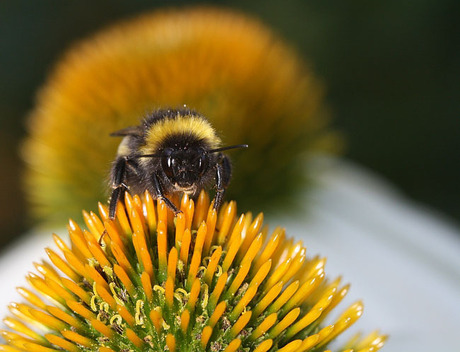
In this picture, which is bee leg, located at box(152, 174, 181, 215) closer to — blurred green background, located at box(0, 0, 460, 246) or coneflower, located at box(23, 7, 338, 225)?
coneflower, located at box(23, 7, 338, 225)

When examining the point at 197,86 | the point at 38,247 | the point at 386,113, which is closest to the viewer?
the point at 197,86

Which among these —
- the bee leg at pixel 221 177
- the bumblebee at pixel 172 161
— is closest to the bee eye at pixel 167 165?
the bumblebee at pixel 172 161

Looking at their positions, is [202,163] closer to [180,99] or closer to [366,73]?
[180,99]

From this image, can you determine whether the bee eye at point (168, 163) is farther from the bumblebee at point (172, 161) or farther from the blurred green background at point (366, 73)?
the blurred green background at point (366, 73)

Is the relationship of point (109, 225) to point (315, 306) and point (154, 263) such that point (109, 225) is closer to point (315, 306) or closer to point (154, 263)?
point (154, 263)

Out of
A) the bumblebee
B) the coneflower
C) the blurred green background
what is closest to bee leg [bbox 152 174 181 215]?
the bumblebee

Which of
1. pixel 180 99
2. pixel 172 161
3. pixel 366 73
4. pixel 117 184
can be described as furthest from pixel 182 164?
pixel 366 73

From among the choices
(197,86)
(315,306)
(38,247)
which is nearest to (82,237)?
(315,306)
